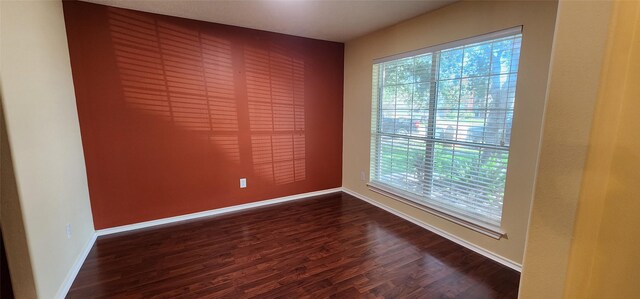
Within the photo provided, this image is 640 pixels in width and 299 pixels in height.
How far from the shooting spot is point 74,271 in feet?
6.59

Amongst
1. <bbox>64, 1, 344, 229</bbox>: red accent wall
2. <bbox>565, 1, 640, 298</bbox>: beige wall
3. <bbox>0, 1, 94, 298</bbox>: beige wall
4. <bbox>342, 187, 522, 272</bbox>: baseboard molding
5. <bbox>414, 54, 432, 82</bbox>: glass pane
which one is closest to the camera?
<bbox>565, 1, 640, 298</bbox>: beige wall

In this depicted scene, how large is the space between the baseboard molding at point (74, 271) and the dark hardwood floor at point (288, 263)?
4 centimetres

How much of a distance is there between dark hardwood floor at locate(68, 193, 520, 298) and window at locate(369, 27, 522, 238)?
18.0 inches

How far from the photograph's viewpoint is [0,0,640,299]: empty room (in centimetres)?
87

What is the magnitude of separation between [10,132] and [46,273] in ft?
2.98

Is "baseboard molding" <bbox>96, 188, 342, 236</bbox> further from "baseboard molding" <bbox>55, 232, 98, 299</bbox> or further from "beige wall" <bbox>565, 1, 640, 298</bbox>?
Result: "beige wall" <bbox>565, 1, 640, 298</bbox>

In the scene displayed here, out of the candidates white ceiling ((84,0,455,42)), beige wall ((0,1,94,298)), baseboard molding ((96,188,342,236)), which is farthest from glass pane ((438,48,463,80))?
beige wall ((0,1,94,298))

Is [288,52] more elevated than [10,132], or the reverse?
[288,52]

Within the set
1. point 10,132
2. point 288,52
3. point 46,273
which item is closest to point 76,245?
point 46,273

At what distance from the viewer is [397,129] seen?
125 inches

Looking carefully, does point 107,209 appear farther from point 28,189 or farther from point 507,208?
point 507,208

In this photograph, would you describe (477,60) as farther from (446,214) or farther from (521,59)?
(446,214)

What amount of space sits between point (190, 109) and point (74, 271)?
1.75 metres

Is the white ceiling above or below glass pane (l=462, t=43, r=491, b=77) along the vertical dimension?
above
